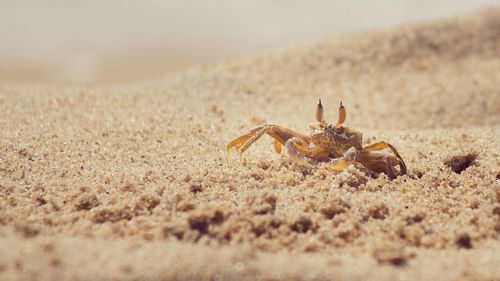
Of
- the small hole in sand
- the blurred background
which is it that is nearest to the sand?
the small hole in sand

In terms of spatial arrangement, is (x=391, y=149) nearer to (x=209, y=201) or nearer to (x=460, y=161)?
(x=460, y=161)

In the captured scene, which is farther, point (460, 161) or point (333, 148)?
point (333, 148)

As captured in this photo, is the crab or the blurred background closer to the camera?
the crab

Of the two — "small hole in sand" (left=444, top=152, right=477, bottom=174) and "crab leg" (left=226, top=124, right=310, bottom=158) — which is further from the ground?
"crab leg" (left=226, top=124, right=310, bottom=158)

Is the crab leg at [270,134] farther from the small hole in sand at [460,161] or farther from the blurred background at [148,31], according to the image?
the blurred background at [148,31]

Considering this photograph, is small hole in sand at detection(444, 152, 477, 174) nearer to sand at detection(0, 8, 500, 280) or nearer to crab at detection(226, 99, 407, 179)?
sand at detection(0, 8, 500, 280)

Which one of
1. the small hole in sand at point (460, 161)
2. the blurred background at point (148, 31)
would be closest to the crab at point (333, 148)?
the small hole in sand at point (460, 161)

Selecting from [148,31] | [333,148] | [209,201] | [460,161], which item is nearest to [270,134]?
[333,148]
